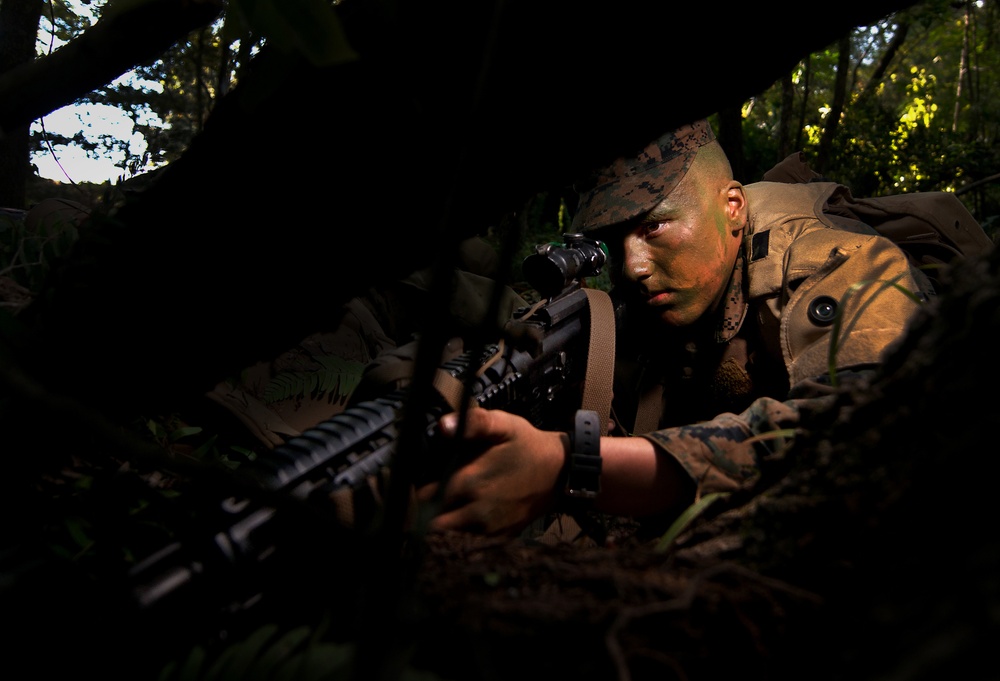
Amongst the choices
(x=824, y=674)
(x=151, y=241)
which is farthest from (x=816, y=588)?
(x=151, y=241)

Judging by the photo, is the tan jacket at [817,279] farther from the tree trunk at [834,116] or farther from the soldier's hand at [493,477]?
the tree trunk at [834,116]

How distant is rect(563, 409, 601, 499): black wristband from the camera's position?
205cm

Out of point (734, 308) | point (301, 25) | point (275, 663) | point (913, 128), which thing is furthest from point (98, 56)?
point (913, 128)

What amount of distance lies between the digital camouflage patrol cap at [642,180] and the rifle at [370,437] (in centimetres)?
42

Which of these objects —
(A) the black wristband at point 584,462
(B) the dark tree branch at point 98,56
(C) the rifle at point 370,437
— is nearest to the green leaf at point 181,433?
(C) the rifle at point 370,437

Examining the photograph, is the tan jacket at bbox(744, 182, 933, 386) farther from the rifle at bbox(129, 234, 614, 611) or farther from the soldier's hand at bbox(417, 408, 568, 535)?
the soldier's hand at bbox(417, 408, 568, 535)

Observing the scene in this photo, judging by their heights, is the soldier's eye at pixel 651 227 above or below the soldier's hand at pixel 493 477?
above

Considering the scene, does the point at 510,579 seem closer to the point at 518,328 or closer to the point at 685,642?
the point at 685,642

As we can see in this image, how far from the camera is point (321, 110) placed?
1098 mm

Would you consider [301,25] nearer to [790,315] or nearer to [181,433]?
[181,433]

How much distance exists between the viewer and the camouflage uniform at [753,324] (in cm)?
210

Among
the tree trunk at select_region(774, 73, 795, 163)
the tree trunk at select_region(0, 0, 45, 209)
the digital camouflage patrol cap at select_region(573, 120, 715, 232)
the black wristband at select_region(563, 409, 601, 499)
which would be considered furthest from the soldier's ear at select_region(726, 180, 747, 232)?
the tree trunk at select_region(774, 73, 795, 163)

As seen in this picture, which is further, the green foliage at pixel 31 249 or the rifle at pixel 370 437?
the green foliage at pixel 31 249

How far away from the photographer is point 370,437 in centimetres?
154
